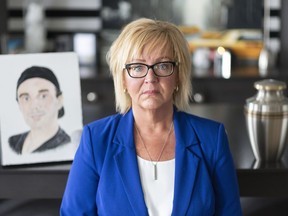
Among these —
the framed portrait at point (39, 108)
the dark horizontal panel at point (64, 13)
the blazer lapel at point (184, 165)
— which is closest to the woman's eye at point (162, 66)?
the blazer lapel at point (184, 165)

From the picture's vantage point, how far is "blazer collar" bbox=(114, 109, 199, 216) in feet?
5.68

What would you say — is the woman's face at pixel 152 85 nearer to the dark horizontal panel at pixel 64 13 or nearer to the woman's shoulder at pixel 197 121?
the woman's shoulder at pixel 197 121

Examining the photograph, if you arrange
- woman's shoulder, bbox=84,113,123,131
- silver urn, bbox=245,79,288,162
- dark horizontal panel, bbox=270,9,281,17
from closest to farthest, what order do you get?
1. woman's shoulder, bbox=84,113,123,131
2. silver urn, bbox=245,79,288,162
3. dark horizontal panel, bbox=270,9,281,17

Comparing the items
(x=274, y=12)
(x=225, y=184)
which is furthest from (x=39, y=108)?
(x=274, y=12)

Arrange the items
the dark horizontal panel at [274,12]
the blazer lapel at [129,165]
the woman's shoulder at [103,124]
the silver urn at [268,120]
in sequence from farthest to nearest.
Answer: the dark horizontal panel at [274,12], the silver urn at [268,120], the woman's shoulder at [103,124], the blazer lapel at [129,165]

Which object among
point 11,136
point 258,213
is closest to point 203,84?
point 258,213

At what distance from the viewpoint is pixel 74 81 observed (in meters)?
2.08

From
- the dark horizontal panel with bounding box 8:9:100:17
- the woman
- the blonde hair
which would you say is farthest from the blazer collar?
the dark horizontal panel with bounding box 8:9:100:17

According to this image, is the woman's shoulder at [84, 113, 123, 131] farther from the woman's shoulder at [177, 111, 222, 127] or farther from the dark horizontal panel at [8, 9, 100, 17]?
the dark horizontal panel at [8, 9, 100, 17]

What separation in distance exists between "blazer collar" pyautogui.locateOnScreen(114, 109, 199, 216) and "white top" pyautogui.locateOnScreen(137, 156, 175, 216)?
3 centimetres

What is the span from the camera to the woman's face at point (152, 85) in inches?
68.4

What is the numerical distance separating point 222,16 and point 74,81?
9.66 feet

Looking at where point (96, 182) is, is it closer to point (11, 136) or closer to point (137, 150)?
point (137, 150)

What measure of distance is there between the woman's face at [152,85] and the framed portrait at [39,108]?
35 centimetres
